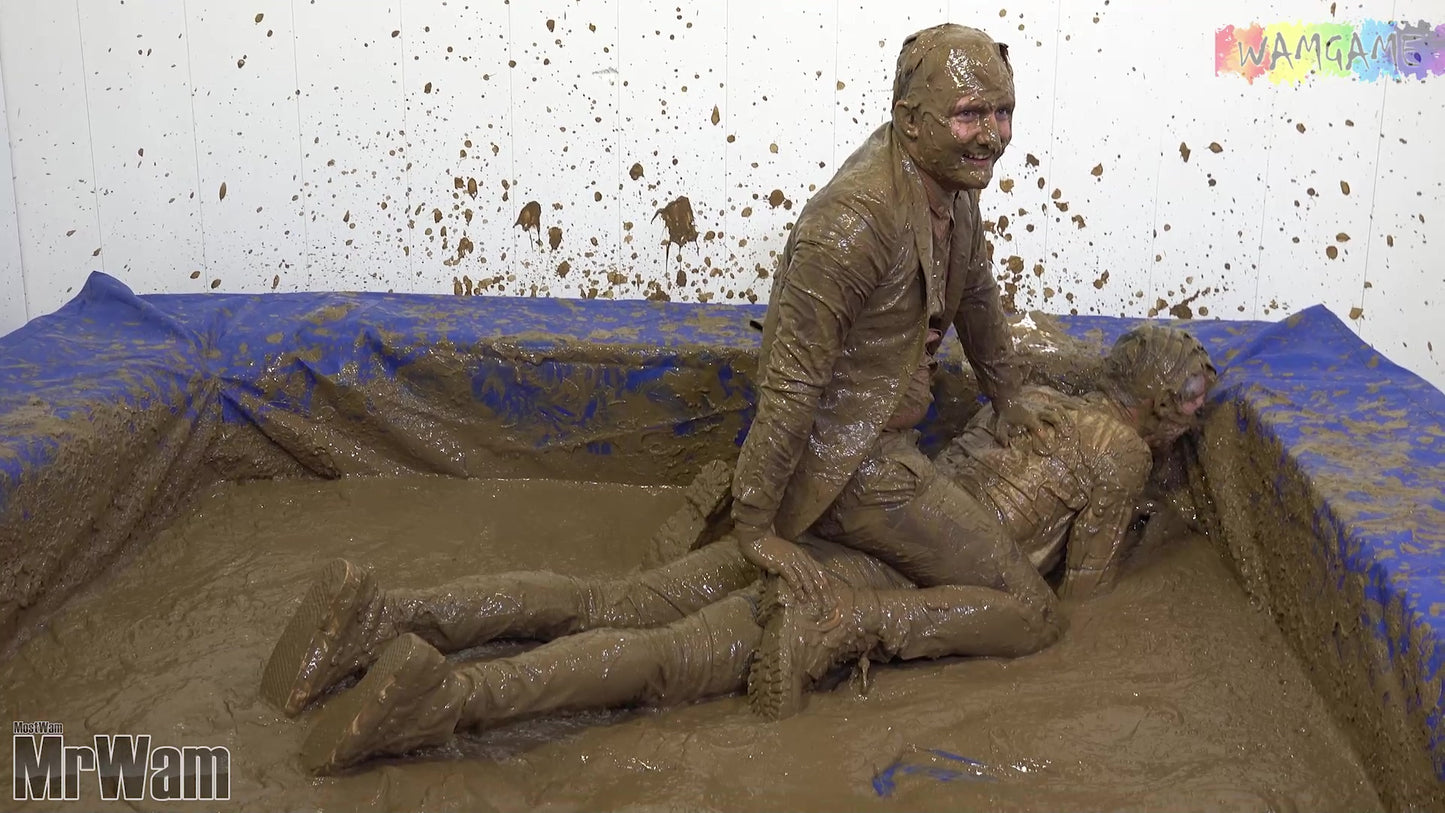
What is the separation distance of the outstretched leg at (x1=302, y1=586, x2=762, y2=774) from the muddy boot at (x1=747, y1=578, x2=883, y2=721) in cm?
6

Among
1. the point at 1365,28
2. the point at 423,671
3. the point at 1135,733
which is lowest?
the point at 1135,733

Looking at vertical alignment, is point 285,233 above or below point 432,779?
above

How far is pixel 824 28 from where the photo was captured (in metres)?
3.99

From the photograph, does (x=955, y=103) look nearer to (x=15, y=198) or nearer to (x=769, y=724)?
(x=769, y=724)

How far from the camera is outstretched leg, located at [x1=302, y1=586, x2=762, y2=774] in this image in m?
2.28

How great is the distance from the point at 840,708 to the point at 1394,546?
3.71 ft

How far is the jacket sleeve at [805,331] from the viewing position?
2568 mm

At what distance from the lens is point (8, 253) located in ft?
14.2

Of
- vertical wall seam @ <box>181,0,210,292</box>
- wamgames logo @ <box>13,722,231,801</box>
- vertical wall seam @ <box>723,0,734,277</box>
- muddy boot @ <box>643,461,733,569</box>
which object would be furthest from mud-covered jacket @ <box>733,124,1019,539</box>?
vertical wall seam @ <box>181,0,210,292</box>

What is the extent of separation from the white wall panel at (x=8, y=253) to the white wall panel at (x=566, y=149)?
1.63 meters

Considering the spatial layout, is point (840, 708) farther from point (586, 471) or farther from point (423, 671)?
point (586, 471)

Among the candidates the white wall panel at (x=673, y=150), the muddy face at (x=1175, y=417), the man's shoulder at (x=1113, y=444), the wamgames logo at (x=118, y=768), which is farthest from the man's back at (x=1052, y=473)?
the wamgames logo at (x=118, y=768)

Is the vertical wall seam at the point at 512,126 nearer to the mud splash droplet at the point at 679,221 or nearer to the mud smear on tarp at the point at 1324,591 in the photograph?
the mud splash droplet at the point at 679,221

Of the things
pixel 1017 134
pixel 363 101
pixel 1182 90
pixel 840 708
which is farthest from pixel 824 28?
pixel 840 708
